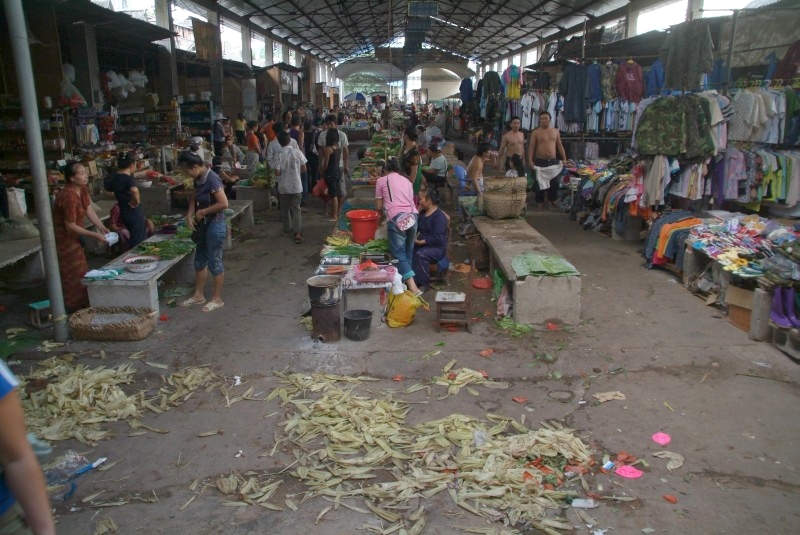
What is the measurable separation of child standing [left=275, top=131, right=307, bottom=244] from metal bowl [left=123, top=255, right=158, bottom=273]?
3470 mm

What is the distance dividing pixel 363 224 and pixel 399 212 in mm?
1381

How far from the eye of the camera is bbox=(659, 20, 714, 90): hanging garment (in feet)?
31.2

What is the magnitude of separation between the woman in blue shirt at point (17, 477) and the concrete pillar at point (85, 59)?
14.8 m

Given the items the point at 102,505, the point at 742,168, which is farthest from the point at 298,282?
the point at 742,168

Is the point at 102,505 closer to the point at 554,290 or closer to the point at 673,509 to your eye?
the point at 673,509

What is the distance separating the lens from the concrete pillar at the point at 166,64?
61.9 feet

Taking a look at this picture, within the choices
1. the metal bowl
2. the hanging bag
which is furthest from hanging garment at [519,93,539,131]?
the metal bowl

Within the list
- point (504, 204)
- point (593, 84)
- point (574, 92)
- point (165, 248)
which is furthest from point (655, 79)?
point (165, 248)

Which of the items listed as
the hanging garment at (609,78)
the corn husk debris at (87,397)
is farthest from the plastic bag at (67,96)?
the hanging garment at (609,78)

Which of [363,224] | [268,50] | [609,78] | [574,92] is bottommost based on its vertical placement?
[363,224]

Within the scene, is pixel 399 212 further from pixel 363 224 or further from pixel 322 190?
pixel 322 190

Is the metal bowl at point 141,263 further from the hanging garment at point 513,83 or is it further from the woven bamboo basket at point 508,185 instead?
the hanging garment at point 513,83

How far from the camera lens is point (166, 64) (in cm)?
1895

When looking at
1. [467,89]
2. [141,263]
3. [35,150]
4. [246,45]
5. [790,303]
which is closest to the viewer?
[35,150]
